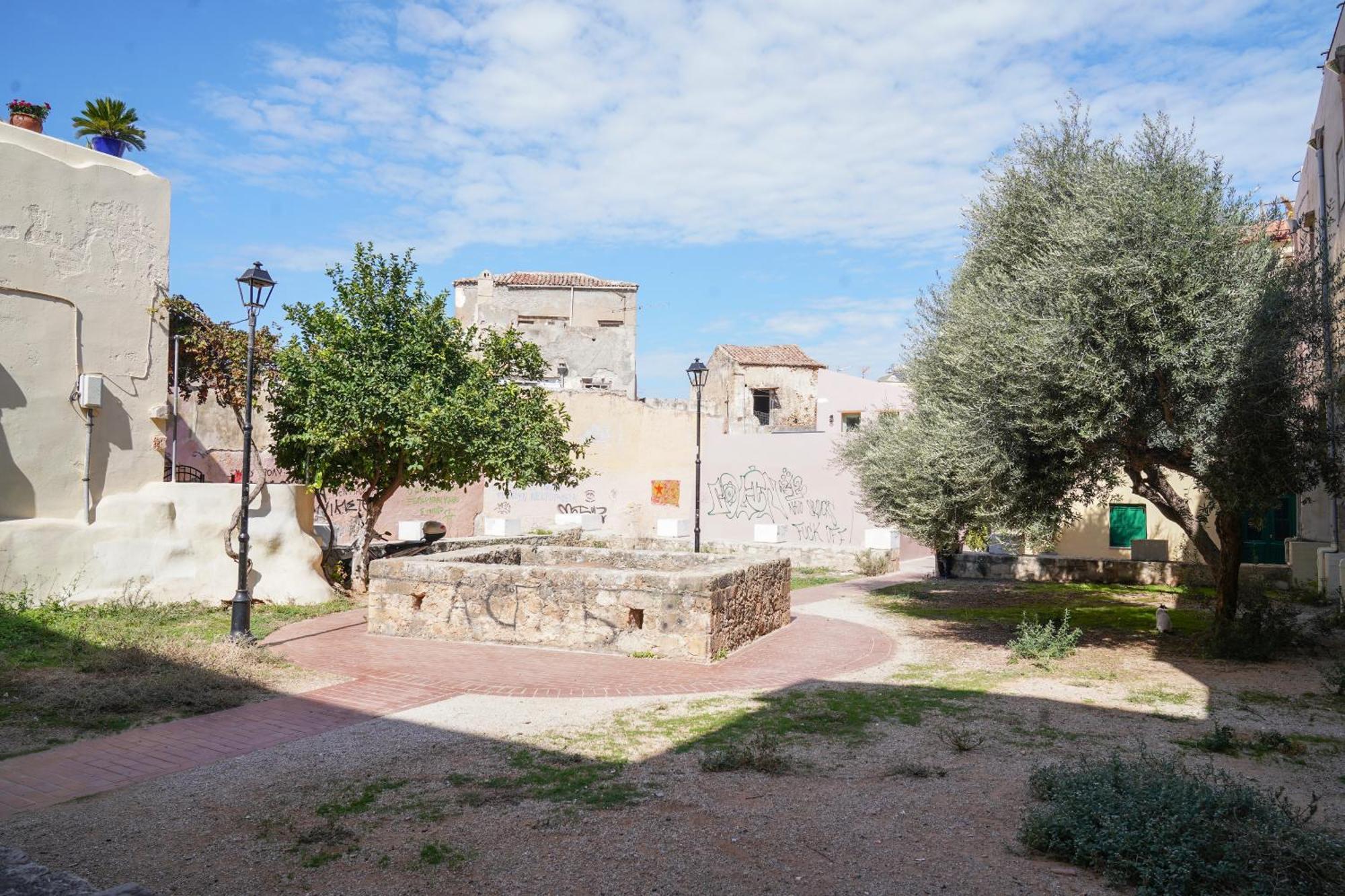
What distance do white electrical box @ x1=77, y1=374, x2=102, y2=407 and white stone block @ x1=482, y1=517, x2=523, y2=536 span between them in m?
11.5

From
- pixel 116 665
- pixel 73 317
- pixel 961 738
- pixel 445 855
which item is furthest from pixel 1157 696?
pixel 73 317

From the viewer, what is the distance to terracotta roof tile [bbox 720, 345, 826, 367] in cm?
3419

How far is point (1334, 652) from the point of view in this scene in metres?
10.4

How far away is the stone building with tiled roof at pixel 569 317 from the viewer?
3434 centimetres

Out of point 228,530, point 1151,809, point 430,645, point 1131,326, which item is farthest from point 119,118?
point 1151,809

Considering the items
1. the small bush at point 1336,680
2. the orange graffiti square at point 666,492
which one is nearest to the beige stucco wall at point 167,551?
the small bush at point 1336,680

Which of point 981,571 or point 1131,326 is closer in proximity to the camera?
point 1131,326

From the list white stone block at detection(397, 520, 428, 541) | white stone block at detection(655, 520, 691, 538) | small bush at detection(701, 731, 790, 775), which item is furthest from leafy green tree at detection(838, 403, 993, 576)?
white stone block at detection(397, 520, 428, 541)

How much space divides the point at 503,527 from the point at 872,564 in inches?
381

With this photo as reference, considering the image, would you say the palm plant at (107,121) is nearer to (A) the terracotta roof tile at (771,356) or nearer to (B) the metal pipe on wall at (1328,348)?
(B) the metal pipe on wall at (1328,348)

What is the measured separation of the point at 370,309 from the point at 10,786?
10.1 meters

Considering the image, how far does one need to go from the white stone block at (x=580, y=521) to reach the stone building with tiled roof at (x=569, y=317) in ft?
20.9

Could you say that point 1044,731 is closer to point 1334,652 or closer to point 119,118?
point 1334,652

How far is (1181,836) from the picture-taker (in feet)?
13.6
